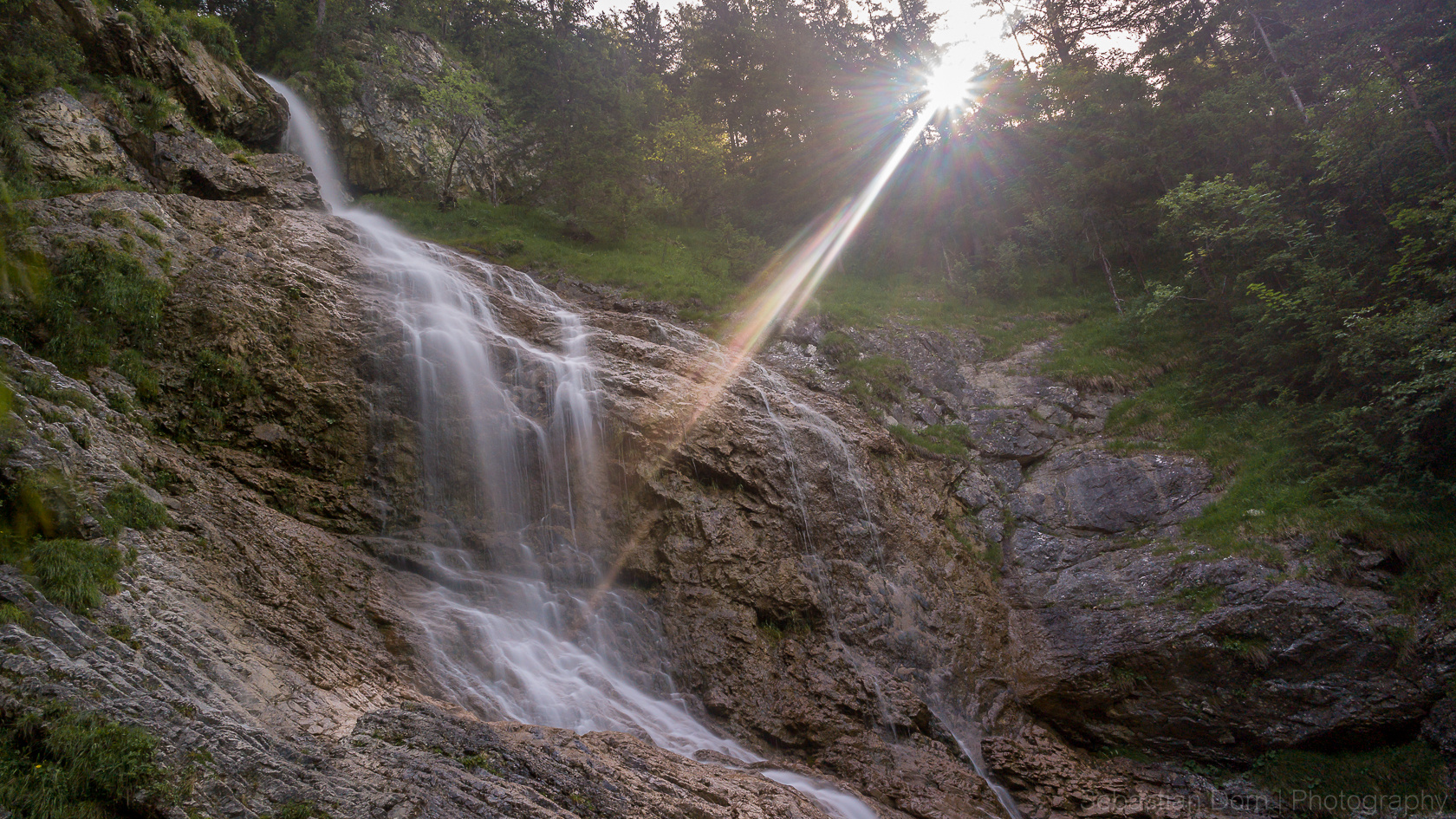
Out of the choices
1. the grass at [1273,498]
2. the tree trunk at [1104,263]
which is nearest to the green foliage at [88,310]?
the grass at [1273,498]

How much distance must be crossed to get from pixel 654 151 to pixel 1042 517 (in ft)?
66.5

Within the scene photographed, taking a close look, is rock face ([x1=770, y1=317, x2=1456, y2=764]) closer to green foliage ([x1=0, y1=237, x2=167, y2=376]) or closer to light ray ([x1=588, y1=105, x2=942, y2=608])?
Answer: light ray ([x1=588, y1=105, x2=942, y2=608])

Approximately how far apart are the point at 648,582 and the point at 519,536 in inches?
85.2

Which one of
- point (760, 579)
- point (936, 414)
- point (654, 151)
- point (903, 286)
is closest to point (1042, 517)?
point (936, 414)

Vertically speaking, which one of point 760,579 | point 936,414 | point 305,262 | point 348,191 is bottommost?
point 760,579

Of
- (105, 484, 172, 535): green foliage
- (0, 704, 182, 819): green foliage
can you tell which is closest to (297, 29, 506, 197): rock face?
(105, 484, 172, 535): green foliage

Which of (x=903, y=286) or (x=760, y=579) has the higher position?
(x=903, y=286)

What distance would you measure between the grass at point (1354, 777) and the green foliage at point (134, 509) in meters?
14.0

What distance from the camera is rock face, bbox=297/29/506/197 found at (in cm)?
2369

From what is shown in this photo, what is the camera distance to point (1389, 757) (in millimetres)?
9734

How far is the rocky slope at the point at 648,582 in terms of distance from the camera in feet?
18.0

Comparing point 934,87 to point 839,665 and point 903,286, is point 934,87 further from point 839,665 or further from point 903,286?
point 839,665

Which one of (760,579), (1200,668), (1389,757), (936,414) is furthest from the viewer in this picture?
(936,414)

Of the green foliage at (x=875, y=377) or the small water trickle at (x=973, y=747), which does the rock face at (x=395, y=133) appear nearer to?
Result: the green foliage at (x=875, y=377)
